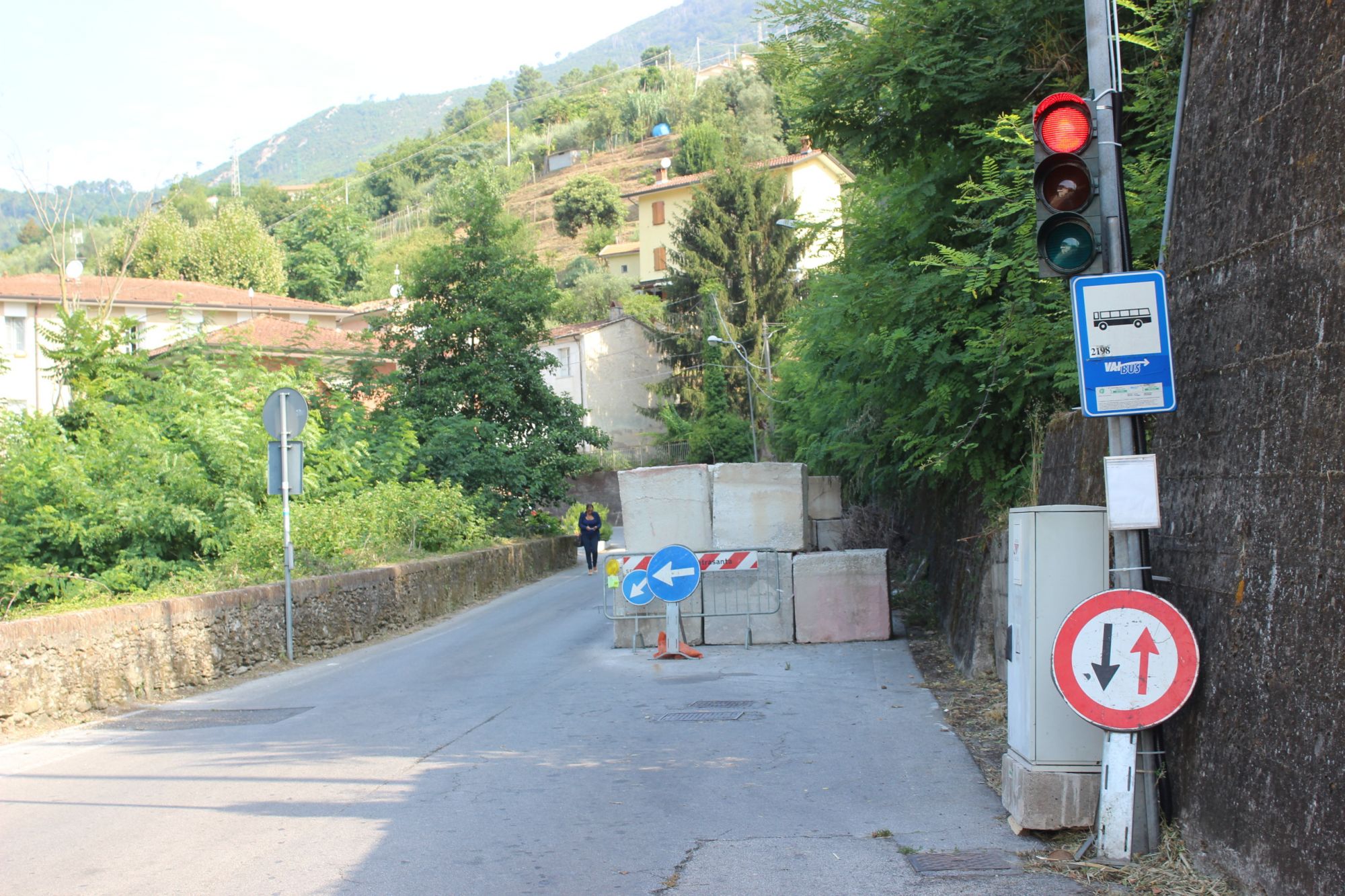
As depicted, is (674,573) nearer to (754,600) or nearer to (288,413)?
(754,600)

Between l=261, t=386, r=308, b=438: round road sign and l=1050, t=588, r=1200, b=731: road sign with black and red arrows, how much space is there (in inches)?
437

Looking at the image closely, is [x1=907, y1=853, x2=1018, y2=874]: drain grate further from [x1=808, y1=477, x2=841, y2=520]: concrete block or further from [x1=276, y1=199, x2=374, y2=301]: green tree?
[x1=276, y1=199, x2=374, y2=301]: green tree

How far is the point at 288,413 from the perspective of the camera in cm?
1455

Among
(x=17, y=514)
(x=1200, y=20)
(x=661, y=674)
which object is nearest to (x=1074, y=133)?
(x=1200, y=20)

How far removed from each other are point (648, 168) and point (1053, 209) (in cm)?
11234

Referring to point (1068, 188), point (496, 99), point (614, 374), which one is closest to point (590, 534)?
point (1068, 188)

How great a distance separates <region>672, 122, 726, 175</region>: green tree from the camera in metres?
83.9

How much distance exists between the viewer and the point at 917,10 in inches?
401

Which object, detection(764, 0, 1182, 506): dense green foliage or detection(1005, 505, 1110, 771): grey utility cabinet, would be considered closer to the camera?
detection(1005, 505, 1110, 771): grey utility cabinet

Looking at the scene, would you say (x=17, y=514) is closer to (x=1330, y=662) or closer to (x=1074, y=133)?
(x=1074, y=133)

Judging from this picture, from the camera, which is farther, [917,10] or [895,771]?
[917,10]

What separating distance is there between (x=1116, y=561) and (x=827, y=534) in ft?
40.8

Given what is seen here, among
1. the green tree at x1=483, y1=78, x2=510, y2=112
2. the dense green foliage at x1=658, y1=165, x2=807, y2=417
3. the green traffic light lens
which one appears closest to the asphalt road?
the green traffic light lens

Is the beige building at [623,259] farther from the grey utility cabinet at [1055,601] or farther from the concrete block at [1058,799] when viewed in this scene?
the concrete block at [1058,799]
